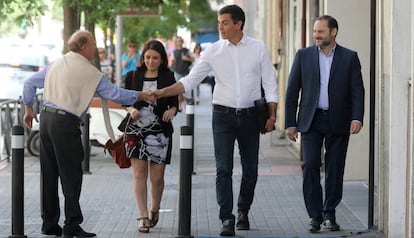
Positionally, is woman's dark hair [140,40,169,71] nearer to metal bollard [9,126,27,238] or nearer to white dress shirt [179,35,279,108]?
white dress shirt [179,35,279,108]

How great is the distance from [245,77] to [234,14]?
0.56 meters

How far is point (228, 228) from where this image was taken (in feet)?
31.5

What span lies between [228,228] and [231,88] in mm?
1224

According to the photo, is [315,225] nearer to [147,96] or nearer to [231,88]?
[231,88]

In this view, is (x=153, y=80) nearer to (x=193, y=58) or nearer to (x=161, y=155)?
(x=161, y=155)

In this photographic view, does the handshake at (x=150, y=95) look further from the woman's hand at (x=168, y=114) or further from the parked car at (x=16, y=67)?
the parked car at (x=16, y=67)

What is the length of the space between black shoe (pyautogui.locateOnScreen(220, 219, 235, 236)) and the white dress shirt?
1017mm

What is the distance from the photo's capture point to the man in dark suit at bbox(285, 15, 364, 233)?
9734 millimetres

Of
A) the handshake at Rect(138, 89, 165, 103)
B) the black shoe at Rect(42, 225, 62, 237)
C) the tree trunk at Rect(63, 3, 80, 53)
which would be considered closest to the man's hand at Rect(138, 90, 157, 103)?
the handshake at Rect(138, 89, 165, 103)

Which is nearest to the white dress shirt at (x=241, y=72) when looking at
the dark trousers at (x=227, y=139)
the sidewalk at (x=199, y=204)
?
the dark trousers at (x=227, y=139)

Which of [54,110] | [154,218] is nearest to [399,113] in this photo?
[154,218]

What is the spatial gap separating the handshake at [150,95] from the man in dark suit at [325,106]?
3.81ft

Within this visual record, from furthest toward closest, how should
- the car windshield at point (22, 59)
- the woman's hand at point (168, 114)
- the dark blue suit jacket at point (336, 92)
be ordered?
the car windshield at point (22, 59) → the woman's hand at point (168, 114) → the dark blue suit jacket at point (336, 92)

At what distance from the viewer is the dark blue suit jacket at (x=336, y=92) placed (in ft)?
31.9
